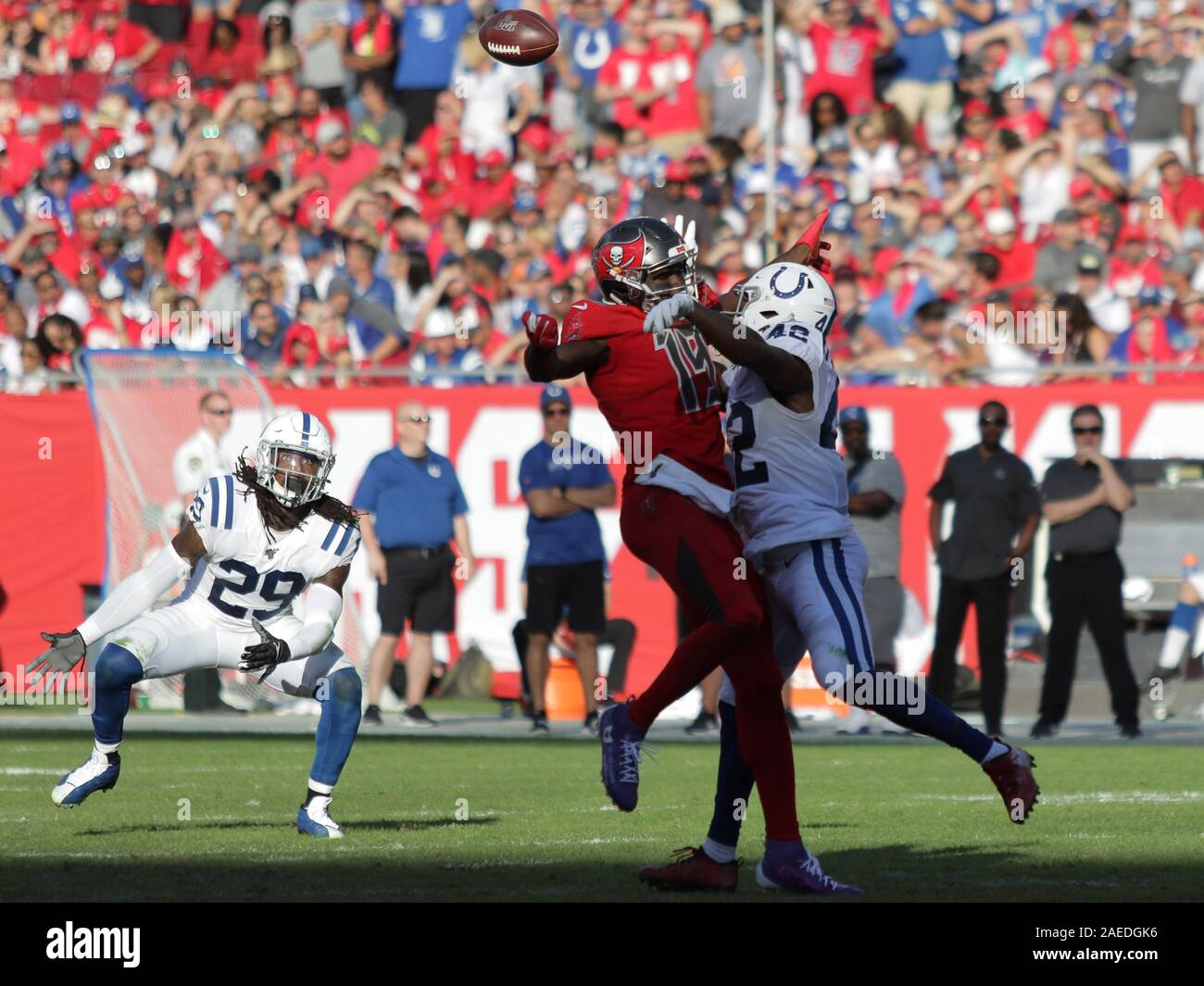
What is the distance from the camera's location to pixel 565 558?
1184 cm

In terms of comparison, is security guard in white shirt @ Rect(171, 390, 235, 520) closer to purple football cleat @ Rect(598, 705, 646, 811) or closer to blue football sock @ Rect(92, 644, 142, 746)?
blue football sock @ Rect(92, 644, 142, 746)

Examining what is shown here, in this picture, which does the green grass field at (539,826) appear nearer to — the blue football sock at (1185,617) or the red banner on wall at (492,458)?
the blue football sock at (1185,617)

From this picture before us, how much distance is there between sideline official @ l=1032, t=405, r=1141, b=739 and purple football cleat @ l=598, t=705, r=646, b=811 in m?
5.55

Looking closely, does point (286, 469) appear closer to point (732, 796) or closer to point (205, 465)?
point (732, 796)

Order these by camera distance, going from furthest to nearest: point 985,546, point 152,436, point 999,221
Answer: point 999,221
point 152,436
point 985,546

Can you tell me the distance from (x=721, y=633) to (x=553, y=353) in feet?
3.27

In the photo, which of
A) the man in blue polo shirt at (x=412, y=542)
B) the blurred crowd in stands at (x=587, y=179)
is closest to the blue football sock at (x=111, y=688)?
the man in blue polo shirt at (x=412, y=542)

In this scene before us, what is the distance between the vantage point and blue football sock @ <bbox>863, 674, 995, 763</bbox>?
5941 mm

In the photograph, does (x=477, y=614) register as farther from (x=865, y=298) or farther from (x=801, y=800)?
(x=801, y=800)

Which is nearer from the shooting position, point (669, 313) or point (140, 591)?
point (669, 313)

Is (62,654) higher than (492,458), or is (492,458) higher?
(492,458)

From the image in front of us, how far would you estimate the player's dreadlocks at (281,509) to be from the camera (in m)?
7.36

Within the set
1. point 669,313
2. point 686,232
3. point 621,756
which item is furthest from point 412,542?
point 669,313
